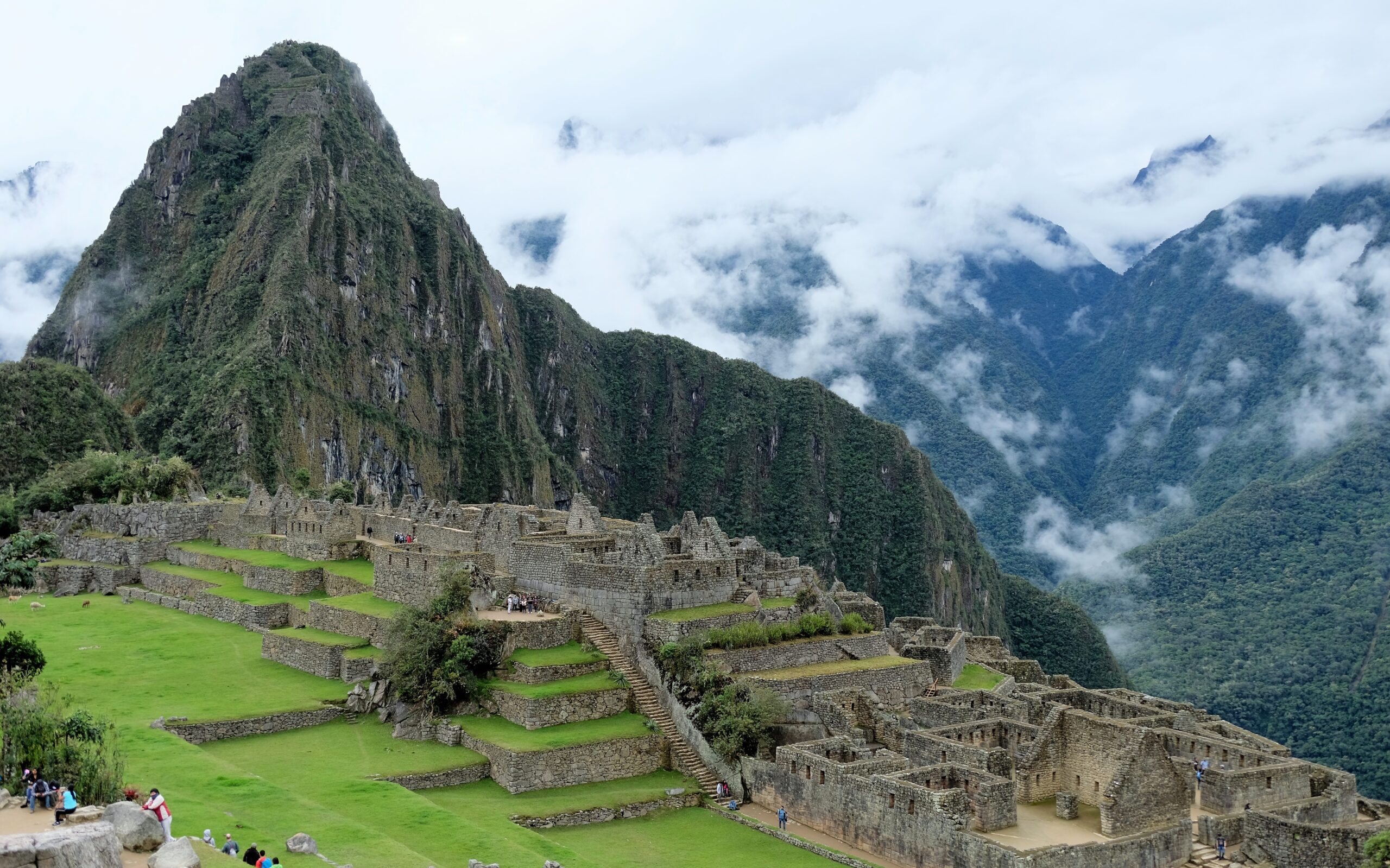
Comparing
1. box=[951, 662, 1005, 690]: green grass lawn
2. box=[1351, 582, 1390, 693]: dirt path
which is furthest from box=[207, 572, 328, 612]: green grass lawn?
box=[1351, 582, 1390, 693]: dirt path

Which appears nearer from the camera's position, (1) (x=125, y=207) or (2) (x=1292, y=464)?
(2) (x=1292, y=464)

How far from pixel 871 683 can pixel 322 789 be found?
555 inches

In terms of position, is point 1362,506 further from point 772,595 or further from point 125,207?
point 125,207

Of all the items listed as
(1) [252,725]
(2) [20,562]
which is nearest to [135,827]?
(1) [252,725]

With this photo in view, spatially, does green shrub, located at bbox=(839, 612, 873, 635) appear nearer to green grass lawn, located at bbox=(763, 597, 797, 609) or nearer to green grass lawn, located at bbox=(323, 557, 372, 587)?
green grass lawn, located at bbox=(763, 597, 797, 609)

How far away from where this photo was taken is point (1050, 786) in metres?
27.0

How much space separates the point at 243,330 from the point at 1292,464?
414 ft

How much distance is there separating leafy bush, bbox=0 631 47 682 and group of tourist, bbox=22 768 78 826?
8014 millimetres

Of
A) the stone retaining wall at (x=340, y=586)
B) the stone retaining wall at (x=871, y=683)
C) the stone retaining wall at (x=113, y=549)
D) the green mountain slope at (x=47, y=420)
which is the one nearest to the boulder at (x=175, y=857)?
the stone retaining wall at (x=871, y=683)

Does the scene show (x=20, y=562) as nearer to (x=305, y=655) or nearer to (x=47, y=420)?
(x=305, y=655)

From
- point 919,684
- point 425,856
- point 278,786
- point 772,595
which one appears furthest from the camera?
point 772,595

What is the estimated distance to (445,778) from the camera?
26188 millimetres

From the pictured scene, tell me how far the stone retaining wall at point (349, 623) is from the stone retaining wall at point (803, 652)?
8.91 meters

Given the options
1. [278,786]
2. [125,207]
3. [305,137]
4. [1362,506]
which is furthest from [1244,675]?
[125,207]
